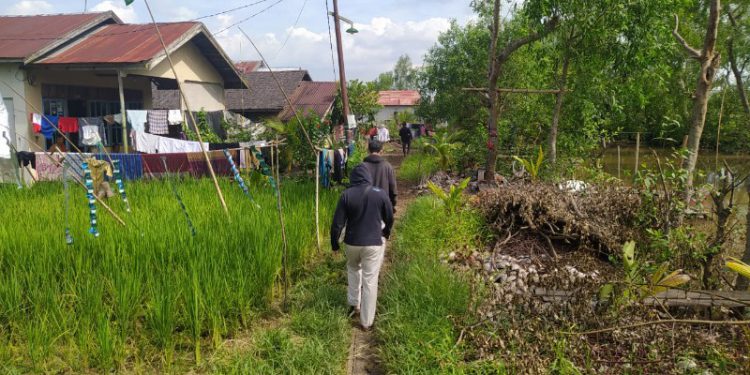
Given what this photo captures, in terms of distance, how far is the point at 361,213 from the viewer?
4176mm

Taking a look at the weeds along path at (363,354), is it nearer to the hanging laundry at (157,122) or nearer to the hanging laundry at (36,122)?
the hanging laundry at (36,122)

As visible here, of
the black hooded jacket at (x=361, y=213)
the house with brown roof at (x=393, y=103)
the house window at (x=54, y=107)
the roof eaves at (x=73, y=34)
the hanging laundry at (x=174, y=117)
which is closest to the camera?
the black hooded jacket at (x=361, y=213)

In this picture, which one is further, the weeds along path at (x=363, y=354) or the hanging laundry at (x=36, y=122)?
the hanging laundry at (x=36, y=122)

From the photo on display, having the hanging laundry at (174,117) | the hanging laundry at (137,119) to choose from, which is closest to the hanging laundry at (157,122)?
the hanging laundry at (137,119)

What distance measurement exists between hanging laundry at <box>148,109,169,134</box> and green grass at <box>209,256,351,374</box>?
9.54 m

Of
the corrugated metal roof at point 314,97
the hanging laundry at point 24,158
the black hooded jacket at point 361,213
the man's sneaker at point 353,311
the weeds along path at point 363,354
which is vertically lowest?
the weeds along path at point 363,354

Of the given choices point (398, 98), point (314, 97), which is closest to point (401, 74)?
point (398, 98)

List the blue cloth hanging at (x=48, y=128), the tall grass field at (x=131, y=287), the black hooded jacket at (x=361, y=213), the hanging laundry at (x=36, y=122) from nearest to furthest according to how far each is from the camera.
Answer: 1. the tall grass field at (x=131, y=287)
2. the black hooded jacket at (x=361, y=213)
3. the hanging laundry at (x=36, y=122)
4. the blue cloth hanging at (x=48, y=128)

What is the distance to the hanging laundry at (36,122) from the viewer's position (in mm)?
10812

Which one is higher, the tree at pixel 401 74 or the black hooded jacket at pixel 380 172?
the tree at pixel 401 74

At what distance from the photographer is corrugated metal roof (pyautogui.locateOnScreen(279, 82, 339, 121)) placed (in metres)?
22.2

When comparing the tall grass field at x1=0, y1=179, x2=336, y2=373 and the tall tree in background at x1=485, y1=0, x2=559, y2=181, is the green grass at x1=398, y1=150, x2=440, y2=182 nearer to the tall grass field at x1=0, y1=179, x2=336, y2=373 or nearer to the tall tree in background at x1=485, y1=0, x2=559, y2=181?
the tall tree in background at x1=485, y1=0, x2=559, y2=181

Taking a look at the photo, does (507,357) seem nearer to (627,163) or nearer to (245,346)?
(245,346)

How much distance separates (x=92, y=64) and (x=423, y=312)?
10.5 m
